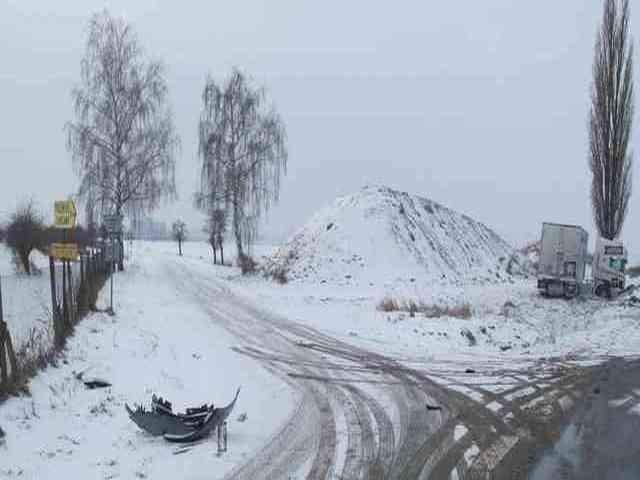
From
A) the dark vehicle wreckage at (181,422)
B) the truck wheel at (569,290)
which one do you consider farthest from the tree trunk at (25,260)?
the dark vehicle wreckage at (181,422)

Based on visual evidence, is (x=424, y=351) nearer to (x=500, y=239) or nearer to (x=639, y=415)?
(x=639, y=415)

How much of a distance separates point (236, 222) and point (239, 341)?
76.0ft

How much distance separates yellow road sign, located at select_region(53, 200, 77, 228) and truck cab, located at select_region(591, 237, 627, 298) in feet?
81.4

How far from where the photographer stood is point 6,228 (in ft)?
142

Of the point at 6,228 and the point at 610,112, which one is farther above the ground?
the point at 610,112

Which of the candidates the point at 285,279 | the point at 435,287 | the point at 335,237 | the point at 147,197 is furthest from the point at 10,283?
the point at 435,287

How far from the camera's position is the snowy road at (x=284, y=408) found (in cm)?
707

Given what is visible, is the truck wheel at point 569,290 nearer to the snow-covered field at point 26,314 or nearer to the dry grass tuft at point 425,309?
the dry grass tuft at point 425,309

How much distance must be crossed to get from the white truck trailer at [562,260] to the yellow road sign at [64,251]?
23122 mm

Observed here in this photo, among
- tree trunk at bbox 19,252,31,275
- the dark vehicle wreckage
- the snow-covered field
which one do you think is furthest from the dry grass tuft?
tree trunk at bbox 19,252,31,275

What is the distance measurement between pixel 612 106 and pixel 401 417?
27.1 m

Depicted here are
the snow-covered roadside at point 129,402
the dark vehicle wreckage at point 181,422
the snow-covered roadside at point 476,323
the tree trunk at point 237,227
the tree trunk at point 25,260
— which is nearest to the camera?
the snow-covered roadside at point 129,402

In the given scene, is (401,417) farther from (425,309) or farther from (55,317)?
(425,309)

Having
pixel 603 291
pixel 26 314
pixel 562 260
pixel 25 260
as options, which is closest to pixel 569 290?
pixel 562 260
